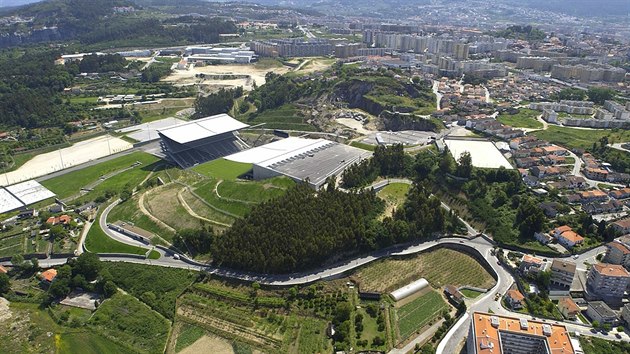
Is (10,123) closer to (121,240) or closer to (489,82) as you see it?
(121,240)

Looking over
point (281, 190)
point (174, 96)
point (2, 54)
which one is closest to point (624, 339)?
point (281, 190)

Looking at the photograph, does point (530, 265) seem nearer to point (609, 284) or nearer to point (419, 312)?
point (609, 284)

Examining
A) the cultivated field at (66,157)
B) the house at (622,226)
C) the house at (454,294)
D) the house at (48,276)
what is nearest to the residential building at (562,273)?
the house at (454,294)

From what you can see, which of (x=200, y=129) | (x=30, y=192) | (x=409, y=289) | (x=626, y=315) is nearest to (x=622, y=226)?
(x=626, y=315)

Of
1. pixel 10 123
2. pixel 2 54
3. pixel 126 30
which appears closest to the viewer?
pixel 10 123

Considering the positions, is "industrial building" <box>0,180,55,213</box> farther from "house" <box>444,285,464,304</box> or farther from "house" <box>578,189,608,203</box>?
"house" <box>578,189,608,203</box>

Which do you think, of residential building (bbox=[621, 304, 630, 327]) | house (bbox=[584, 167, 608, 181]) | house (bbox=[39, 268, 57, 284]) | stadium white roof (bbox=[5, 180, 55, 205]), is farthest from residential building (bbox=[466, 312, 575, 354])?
stadium white roof (bbox=[5, 180, 55, 205])
